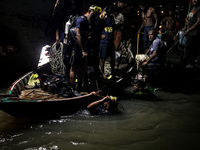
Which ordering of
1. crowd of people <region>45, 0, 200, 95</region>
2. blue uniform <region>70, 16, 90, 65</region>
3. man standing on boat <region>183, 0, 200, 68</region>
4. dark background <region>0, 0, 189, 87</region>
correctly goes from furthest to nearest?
1. dark background <region>0, 0, 189, 87</region>
2. man standing on boat <region>183, 0, 200, 68</region>
3. crowd of people <region>45, 0, 200, 95</region>
4. blue uniform <region>70, 16, 90, 65</region>

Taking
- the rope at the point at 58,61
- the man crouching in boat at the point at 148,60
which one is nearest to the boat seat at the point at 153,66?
the man crouching in boat at the point at 148,60

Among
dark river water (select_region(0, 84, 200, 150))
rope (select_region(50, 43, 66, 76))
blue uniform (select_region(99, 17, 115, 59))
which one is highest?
blue uniform (select_region(99, 17, 115, 59))

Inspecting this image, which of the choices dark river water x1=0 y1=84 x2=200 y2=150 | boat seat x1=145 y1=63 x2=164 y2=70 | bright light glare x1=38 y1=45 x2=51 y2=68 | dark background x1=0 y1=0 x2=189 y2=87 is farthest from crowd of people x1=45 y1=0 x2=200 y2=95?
dark river water x1=0 y1=84 x2=200 y2=150

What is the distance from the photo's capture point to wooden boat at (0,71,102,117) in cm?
329

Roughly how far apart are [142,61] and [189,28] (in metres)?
2.67

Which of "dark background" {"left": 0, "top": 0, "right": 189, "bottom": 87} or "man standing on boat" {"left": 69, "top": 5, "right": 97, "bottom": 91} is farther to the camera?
"dark background" {"left": 0, "top": 0, "right": 189, "bottom": 87}

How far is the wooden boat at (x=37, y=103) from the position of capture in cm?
329

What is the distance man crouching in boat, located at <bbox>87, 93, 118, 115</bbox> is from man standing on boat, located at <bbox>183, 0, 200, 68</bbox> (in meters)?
4.73

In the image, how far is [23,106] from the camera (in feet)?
11.2

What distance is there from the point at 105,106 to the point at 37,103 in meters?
1.79

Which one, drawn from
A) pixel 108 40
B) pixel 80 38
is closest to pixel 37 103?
pixel 80 38

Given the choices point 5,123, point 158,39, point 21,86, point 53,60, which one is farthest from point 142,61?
point 5,123

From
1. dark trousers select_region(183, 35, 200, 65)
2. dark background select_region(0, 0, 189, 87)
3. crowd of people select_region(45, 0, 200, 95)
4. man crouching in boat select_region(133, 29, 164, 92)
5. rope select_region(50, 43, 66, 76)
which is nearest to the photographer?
crowd of people select_region(45, 0, 200, 95)

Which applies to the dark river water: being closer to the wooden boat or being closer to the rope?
the wooden boat
